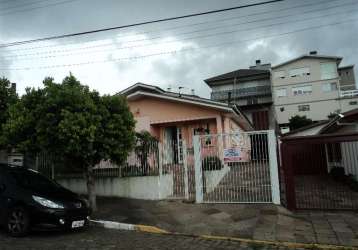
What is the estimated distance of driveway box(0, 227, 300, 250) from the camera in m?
6.68

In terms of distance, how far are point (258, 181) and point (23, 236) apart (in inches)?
259

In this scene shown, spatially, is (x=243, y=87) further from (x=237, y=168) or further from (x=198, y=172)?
(x=198, y=172)

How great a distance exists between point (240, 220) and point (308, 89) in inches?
1584

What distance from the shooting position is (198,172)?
35.7 feet

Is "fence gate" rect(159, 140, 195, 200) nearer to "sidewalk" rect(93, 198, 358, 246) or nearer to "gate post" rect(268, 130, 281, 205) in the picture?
"sidewalk" rect(93, 198, 358, 246)

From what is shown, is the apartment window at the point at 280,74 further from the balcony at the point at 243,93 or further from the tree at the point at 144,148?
the tree at the point at 144,148

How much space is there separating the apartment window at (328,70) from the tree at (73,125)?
40.1 meters

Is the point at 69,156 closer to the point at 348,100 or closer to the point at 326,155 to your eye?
the point at 326,155

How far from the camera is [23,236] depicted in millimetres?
7367

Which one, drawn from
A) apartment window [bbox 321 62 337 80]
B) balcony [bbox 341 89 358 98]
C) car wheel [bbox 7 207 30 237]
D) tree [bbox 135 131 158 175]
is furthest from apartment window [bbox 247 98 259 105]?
car wheel [bbox 7 207 30 237]

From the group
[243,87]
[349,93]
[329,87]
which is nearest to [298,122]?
[329,87]

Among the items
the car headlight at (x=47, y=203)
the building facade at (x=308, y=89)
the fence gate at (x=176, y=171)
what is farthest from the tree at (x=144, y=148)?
the building facade at (x=308, y=89)

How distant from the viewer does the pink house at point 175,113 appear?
1738cm

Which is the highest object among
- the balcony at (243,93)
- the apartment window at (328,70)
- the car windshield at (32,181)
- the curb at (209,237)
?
the apartment window at (328,70)
